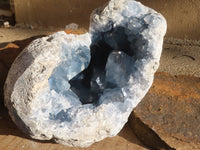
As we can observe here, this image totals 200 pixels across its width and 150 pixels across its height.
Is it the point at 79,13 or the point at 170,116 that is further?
the point at 79,13

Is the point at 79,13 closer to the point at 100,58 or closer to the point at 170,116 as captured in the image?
the point at 100,58

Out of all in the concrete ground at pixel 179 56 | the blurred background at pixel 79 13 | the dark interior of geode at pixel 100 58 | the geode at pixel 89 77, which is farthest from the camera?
the blurred background at pixel 79 13

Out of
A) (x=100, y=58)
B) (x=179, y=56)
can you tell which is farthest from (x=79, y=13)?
(x=100, y=58)

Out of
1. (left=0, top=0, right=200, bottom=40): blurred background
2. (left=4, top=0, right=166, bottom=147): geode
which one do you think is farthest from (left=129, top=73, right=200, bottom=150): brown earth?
(left=0, top=0, right=200, bottom=40): blurred background

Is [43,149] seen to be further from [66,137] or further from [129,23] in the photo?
[129,23]

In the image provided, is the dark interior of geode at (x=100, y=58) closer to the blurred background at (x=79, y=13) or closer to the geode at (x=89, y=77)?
the geode at (x=89, y=77)

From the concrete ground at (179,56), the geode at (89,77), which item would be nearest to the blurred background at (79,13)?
the concrete ground at (179,56)
